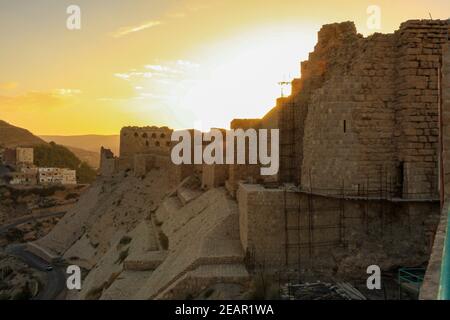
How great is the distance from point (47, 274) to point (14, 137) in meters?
96.4

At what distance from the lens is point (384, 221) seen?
42.2ft

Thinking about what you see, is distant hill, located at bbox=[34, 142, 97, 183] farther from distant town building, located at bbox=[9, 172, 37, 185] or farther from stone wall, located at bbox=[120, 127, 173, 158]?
stone wall, located at bbox=[120, 127, 173, 158]

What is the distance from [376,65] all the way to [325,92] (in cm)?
156

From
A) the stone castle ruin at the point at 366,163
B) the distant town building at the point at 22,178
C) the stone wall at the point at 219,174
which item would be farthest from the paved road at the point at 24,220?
the stone castle ruin at the point at 366,163

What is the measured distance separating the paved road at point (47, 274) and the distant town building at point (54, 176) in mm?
34574

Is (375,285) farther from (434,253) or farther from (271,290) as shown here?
(434,253)

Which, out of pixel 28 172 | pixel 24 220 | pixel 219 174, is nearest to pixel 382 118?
pixel 219 174

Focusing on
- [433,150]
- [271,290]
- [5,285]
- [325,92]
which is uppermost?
[325,92]

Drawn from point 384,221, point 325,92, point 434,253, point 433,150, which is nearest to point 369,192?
point 384,221

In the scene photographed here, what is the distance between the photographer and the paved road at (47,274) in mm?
28688

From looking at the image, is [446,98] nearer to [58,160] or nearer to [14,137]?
[58,160]

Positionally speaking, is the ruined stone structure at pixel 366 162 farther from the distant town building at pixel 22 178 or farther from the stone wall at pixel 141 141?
the distant town building at pixel 22 178

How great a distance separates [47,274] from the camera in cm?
3288

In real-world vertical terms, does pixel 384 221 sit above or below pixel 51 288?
above
